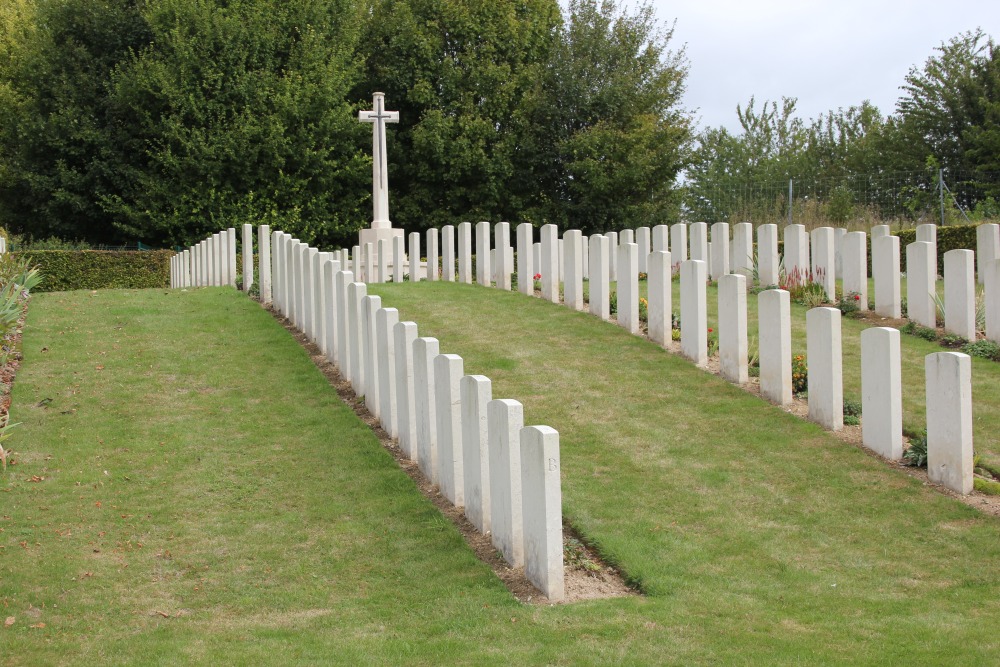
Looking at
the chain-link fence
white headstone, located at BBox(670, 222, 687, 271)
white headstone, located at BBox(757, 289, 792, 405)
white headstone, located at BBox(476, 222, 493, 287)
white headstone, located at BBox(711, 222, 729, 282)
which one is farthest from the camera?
the chain-link fence

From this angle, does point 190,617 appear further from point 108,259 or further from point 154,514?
point 108,259

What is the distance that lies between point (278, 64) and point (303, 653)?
27.0m

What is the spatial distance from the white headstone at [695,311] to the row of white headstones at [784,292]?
1 centimetres

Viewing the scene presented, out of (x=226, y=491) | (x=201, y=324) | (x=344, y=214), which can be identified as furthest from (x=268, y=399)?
(x=344, y=214)

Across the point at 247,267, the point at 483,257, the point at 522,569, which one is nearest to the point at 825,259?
the point at 483,257

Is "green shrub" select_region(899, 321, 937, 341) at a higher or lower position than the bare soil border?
higher

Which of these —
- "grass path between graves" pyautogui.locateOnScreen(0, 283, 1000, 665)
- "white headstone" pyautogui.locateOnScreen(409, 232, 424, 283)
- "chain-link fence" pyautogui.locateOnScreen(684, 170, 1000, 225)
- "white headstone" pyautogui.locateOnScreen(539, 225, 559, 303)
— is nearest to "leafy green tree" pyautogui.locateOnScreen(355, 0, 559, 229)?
"chain-link fence" pyautogui.locateOnScreen(684, 170, 1000, 225)

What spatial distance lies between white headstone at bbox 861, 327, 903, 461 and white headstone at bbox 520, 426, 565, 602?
2933mm

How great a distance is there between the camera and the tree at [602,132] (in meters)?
28.8

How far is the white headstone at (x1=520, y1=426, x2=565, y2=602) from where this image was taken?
17.5 ft

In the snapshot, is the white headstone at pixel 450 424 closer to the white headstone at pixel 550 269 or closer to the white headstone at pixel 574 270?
the white headstone at pixel 574 270

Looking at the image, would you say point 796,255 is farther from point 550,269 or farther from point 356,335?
point 356,335

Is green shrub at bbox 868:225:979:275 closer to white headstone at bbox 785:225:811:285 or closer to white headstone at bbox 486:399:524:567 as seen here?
white headstone at bbox 785:225:811:285

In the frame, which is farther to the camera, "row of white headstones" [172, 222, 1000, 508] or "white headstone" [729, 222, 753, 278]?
"white headstone" [729, 222, 753, 278]
